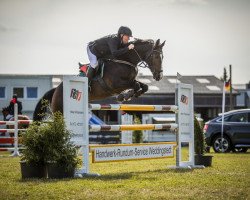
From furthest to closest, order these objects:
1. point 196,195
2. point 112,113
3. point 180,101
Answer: point 112,113
point 180,101
point 196,195

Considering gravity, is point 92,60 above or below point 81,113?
above

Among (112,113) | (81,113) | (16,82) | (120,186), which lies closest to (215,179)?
(120,186)

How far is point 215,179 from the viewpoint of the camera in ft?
24.2

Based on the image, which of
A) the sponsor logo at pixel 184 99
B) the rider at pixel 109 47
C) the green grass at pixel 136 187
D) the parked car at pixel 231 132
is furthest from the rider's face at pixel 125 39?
the parked car at pixel 231 132

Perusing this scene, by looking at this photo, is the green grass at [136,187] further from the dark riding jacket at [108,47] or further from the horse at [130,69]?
the dark riding jacket at [108,47]

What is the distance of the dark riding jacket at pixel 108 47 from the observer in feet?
31.2

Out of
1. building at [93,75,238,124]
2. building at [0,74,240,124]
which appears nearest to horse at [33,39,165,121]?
building at [0,74,240,124]

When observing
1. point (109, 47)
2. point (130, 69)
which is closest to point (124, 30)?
point (109, 47)

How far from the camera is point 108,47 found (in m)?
9.87

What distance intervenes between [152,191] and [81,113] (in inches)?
86.1

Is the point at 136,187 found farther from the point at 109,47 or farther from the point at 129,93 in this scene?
the point at 109,47

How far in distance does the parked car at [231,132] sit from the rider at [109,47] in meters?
8.47

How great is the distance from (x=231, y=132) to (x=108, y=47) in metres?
8.81

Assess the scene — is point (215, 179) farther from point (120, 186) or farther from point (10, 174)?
point (10, 174)
